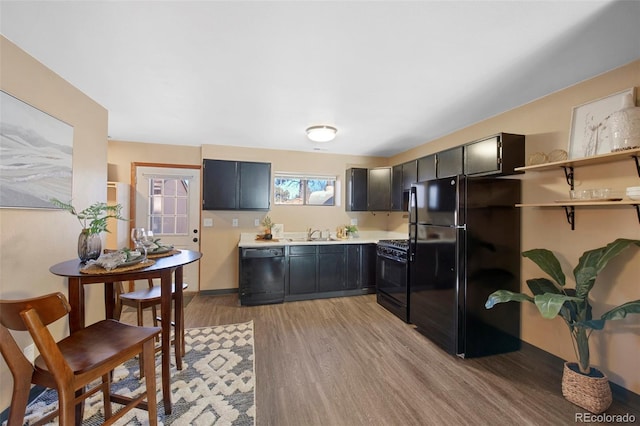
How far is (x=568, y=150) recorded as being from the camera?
221 cm

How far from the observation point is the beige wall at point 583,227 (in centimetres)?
186

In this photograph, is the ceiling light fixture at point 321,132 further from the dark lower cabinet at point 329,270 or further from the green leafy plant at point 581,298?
the green leafy plant at point 581,298

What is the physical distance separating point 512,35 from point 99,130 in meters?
3.60

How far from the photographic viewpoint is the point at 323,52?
69.4 inches

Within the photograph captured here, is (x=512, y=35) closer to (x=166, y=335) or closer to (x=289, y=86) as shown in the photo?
(x=289, y=86)

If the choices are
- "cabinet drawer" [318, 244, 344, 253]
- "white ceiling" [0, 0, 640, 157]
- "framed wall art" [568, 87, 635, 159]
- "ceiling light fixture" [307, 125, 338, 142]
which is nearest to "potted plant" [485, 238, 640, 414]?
"framed wall art" [568, 87, 635, 159]

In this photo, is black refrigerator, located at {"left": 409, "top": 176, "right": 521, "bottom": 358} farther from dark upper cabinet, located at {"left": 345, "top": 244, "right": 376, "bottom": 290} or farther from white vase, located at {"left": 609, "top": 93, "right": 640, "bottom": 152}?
dark upper cabinet, located at {"left": 345, "top": 244, "right": 376, "bottom": 290}

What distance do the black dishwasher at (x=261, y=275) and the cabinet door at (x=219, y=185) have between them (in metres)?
0.85

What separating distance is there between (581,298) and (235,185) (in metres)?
4.02

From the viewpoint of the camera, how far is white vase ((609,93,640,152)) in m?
1.67

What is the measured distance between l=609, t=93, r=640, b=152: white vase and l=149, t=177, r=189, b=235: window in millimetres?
4903

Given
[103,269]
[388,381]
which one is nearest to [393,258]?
[388,381]

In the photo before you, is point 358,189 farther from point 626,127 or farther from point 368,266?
point 626,127

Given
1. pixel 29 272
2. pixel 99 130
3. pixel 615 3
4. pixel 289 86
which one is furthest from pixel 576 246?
pixel 99 130
